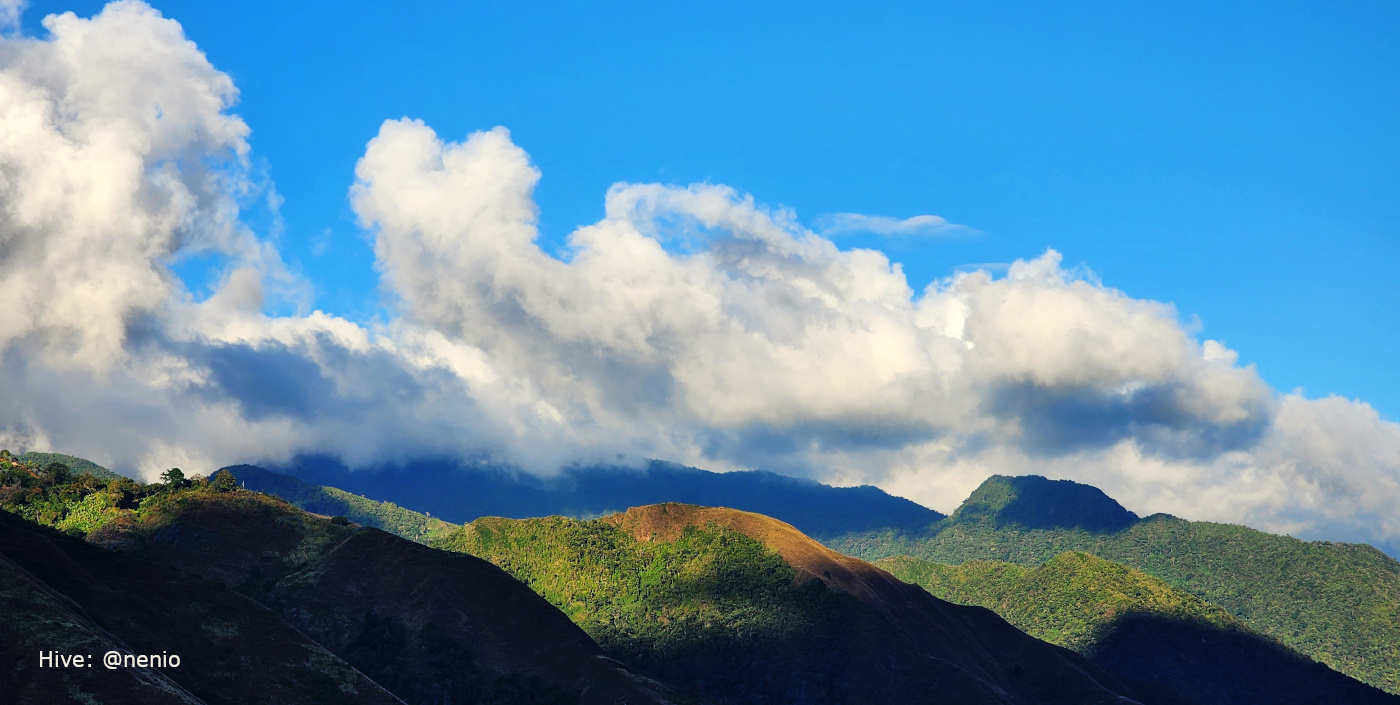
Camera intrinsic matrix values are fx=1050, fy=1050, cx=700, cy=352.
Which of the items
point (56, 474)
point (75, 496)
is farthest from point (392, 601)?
point (56, 474)

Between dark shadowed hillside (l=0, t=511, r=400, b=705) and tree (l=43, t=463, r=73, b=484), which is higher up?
tree (l=43, t=463, r=73, b=484)

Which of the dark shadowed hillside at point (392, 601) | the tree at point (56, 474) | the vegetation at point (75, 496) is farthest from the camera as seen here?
the tree at point (56, 474)

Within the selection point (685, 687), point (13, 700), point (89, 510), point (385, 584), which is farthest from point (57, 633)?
point (685, 687)

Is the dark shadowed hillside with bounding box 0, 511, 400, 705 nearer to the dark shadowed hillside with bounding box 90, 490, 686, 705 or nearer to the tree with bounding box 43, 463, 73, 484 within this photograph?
the dark shadowed hillside with bounding box 90, 490, 686, 705

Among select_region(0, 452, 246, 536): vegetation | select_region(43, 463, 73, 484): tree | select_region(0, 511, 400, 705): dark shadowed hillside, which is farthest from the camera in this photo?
select_region(43, 463, 73, 484): tree

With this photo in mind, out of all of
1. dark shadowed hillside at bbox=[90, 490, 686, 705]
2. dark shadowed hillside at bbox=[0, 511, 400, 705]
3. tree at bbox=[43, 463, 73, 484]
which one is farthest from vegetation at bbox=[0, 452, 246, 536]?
dark shadowed hillside at bbox=[0, 511, 400, 705]

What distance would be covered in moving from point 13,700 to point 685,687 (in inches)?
5023

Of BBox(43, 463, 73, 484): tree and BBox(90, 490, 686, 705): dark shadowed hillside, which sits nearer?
BBox(90, 490, 686, 705): dark shadowed hillside

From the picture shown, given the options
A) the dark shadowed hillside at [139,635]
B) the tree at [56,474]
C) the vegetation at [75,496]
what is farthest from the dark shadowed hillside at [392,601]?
the dark shadowed hillside at [139,635]

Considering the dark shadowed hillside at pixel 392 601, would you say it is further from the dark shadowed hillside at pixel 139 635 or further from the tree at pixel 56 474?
the dark shadowed hillside at pixel 139 635

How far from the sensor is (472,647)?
551ft

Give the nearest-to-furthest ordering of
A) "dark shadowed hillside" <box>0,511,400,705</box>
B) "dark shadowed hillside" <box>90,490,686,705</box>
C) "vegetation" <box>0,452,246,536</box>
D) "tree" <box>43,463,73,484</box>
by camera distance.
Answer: "dark shadowed hillside" <box>0,511,400,705</box>
"dark shadowed hillside" <box>90,490,686,705</box>
"vegetation" <box>0,452,246,536</box>
"tree" <box>43,463,73,484</box>

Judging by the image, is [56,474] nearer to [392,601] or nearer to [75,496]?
[75,496]

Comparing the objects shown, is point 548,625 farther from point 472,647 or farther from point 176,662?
point 176,662
